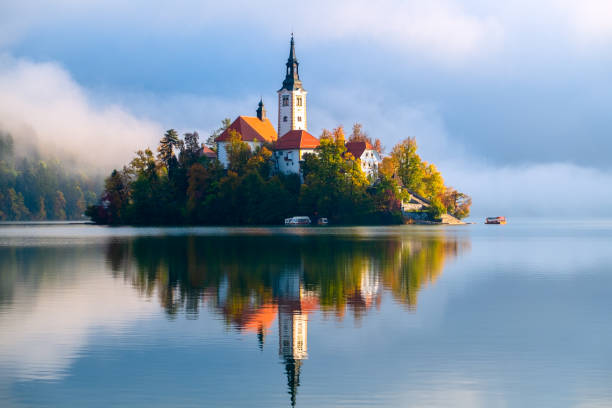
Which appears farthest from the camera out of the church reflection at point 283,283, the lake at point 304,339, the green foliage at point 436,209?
the green foliage at point 436,209

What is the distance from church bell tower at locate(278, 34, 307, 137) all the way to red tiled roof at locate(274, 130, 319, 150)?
11239 millimetres

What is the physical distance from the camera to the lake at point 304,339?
514 inches

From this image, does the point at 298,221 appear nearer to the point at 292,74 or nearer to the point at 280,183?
the point at 280,183

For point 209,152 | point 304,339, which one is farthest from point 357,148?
point 304,339

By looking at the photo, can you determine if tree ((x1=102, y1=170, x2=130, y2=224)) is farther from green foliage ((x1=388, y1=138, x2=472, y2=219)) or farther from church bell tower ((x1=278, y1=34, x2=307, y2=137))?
green foliage ((x1=388, y1=138, x2=472, y2=219))

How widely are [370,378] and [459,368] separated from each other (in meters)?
1.92

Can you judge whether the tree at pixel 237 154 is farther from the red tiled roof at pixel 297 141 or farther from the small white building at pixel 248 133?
the red tiled roof at pixel 297 141

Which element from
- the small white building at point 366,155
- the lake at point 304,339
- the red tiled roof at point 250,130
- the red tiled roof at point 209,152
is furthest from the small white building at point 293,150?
the lake at point 304,339

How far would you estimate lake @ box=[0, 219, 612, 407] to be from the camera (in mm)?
13055

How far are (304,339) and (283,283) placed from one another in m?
12.4

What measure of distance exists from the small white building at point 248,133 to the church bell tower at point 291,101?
14.2ft

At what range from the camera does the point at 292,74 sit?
169750 mm

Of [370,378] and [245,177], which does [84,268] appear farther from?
[245,177]

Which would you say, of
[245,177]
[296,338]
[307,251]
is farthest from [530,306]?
[245,177]
